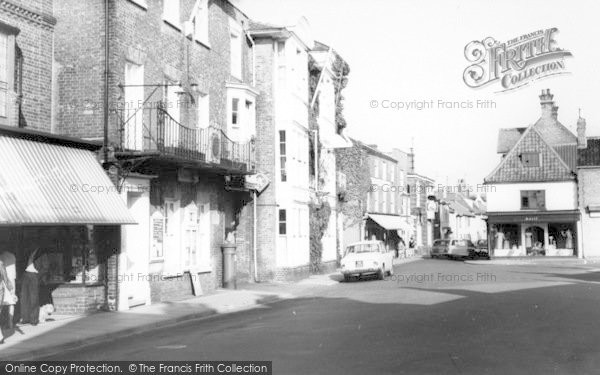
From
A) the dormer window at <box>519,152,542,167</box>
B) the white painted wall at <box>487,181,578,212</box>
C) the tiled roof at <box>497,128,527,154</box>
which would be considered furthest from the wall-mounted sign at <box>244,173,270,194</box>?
the tiled roof at <box>497,128,527,154</box>

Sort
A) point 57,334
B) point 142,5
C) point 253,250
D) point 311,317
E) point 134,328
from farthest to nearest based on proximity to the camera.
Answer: point 253,250 → point 142,5 → point 311,317 → point 134,328 → point 57,334

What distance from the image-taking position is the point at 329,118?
36219 mm

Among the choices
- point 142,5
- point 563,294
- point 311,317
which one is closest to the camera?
point 311,317

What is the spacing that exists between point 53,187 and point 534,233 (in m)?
44.2

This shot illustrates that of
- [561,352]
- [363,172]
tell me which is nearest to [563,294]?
[561,352]

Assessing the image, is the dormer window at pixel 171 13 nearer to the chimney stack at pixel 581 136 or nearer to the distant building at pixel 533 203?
the distant building at pixel 533 203

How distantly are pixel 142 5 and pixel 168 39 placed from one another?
169 cm

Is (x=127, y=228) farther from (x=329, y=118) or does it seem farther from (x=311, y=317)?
(x=329, y=118)

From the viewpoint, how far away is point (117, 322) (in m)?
15.1

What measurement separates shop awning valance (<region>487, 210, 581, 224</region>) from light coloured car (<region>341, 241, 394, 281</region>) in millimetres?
23460

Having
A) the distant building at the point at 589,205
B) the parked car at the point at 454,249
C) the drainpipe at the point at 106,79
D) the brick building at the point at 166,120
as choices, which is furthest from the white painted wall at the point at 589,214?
the drainpipe at the point at 106,79

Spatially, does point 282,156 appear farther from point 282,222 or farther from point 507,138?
point 507,138

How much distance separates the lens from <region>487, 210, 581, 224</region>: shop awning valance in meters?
50.0

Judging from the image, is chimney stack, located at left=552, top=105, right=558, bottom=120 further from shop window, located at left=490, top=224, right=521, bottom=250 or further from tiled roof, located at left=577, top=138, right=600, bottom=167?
shop window, located at left=490, top=224, right=521, bottom=250
